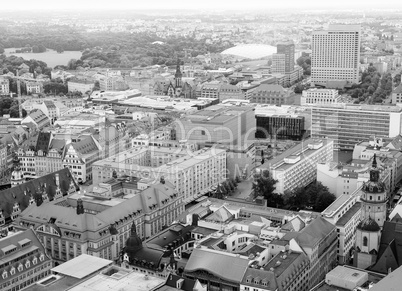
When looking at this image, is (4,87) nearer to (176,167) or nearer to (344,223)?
(176,167)

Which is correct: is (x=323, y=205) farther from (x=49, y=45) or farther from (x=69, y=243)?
(x=49, y=45)

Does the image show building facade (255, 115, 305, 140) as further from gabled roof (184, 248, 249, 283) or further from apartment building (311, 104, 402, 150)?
gabled roof (184, 248, 249, 283)

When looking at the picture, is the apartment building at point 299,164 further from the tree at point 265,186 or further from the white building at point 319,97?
the white building at point 319,97

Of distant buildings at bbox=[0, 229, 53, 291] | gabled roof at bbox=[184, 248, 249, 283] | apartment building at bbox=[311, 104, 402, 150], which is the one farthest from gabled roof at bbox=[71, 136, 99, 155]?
gabled roof at bbox=[184, 248, 249, 283]

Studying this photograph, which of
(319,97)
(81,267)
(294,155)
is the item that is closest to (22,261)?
(81,267)

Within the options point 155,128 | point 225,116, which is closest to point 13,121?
point 155,128

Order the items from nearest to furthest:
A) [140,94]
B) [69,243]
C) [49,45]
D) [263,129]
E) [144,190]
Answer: [69,243], [144,190], [263,129], [140,94], [49,45]
